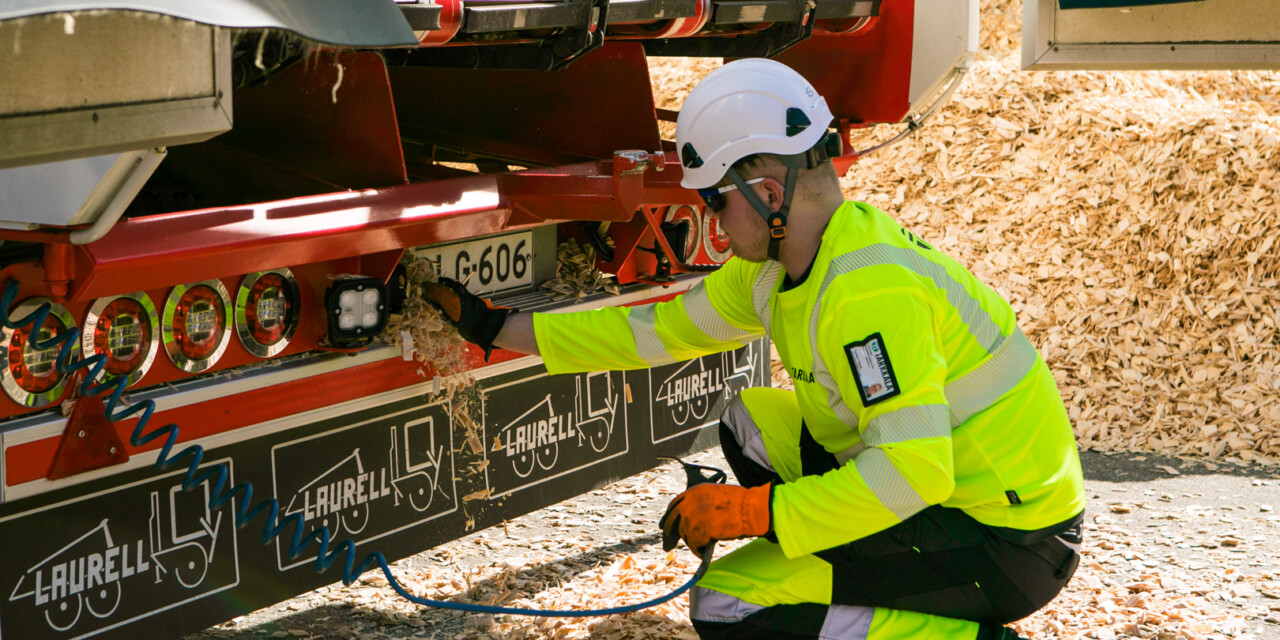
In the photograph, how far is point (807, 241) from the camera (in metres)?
2.64

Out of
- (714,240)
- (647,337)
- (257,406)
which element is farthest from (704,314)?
(257,406)

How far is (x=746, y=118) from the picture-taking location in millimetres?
2559

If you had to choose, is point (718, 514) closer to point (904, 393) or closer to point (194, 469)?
point (904, 393)

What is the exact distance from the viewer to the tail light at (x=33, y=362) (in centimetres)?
216

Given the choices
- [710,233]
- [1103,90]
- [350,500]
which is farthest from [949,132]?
[350,500]

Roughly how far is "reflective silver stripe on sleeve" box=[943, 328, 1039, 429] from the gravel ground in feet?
3.47

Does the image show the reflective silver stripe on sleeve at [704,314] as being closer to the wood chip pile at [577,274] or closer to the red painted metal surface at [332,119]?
the wood chip pile at [577,274]

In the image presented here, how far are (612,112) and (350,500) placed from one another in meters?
1.40

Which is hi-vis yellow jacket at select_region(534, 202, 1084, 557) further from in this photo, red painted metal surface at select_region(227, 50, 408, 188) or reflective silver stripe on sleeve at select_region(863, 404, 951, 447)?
red painted metal surface at select_region(227, 50, 408, 188)

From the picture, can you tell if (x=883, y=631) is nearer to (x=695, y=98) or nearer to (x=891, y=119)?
(x=695, y=98)

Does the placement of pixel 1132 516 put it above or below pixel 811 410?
below

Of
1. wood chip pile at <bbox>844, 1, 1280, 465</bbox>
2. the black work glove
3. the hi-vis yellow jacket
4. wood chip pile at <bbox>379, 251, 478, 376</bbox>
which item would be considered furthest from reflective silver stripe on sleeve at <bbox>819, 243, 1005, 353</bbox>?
wood chip pile at <bbox>844, 1, 1280, 465</bbox>

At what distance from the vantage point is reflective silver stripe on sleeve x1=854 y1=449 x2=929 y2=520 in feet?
7.98

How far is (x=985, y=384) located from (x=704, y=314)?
2.55 ft
